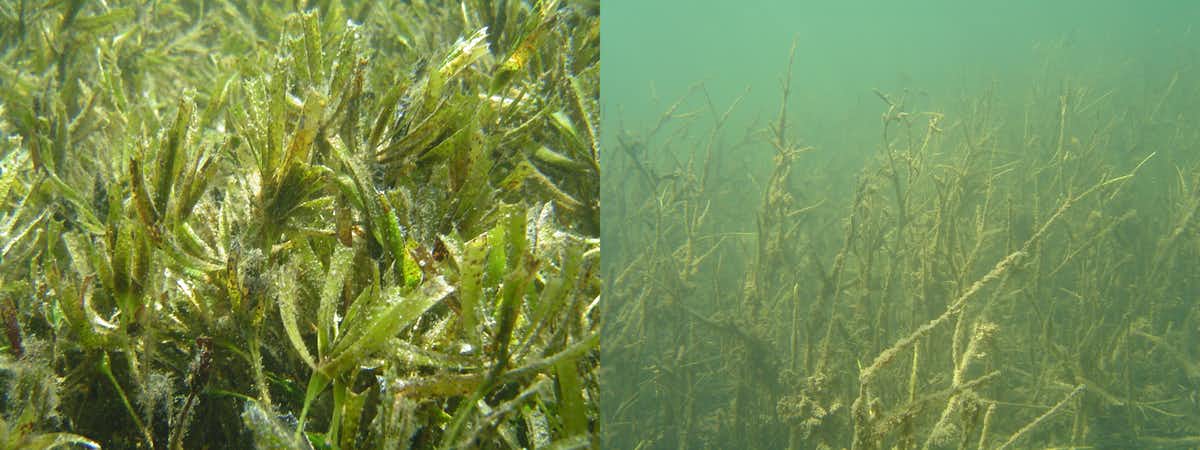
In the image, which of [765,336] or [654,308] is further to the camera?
[765,336]

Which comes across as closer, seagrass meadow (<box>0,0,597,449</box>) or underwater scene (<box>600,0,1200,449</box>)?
seagrass meadow (<box>0,0,597,449</box>)

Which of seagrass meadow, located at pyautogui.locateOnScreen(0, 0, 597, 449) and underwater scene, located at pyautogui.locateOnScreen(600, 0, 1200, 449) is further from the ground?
seagrass meadow, located at pyautogui.locateOnScreen(0, 0, 597, 449)

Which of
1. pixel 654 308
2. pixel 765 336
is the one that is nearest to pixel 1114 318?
pixel 765 336

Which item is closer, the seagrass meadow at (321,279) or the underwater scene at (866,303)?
the seagrass meadow at (321,279)

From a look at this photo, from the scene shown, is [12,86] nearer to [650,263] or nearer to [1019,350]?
[650,263]

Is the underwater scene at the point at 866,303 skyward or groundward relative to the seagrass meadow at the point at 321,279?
groundward

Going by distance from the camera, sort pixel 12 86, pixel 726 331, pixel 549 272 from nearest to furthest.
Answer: pixel 549 272 → pixel 12 86 → pixel 726 331

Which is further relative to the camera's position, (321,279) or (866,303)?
(866,303)

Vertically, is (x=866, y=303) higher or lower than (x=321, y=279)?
lower
